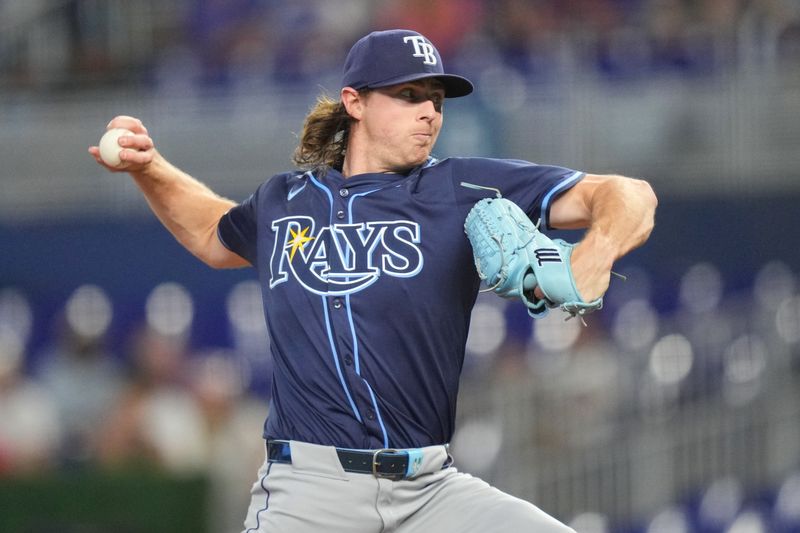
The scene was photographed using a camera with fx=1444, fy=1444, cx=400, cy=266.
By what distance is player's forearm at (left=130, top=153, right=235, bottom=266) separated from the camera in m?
5.16

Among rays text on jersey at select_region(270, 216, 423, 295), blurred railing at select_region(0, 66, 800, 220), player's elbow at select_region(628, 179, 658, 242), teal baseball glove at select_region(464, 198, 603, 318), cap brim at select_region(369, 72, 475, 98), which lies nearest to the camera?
teal baseball glove at select_region(464, 198, 603, 318)

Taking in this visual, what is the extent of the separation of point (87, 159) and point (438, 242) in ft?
26.2

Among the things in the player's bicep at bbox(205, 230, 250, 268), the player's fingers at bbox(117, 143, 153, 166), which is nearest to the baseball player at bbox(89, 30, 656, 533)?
the player's bicep at bbox(205, 230, 250, 268)

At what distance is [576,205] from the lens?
435 centimetres

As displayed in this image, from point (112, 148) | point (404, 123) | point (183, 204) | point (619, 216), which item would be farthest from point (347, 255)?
point (112, 148)

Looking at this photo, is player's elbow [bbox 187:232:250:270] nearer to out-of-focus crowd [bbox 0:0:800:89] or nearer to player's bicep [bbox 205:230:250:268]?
player's bicep [bbox 205:230:250:268]

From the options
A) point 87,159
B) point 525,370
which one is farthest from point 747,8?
point 87,159

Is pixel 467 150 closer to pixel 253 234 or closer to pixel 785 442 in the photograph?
pixel 785 442

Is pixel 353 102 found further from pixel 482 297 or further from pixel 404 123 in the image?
pixel 482 297

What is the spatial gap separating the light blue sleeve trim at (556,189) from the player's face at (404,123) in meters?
0.46

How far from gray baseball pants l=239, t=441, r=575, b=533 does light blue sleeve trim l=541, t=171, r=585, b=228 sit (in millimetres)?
804

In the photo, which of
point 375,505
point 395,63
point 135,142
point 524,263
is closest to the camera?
point 524,263

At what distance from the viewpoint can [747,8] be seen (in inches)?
451

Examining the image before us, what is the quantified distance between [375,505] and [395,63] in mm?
1389
